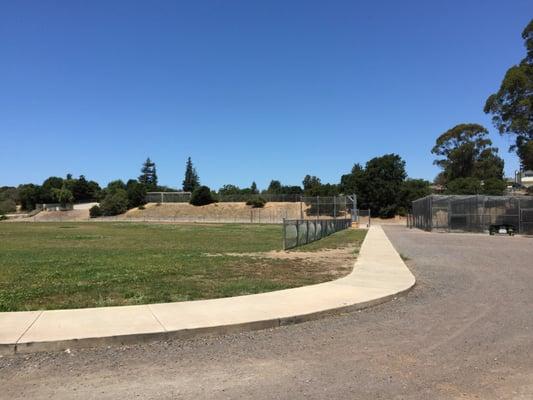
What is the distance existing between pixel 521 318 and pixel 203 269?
27.9 ft

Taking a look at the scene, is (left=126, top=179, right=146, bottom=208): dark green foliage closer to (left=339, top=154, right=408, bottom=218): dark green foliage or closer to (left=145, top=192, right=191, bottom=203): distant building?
(left=145, top=192, right=191, bottom=203): distant building

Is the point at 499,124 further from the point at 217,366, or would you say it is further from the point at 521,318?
the point at 217,366

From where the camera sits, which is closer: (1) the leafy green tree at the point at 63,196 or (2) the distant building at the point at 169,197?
(2) the distant building at the point at 169,197

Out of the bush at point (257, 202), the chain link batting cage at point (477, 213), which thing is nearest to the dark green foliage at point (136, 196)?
the bush at point (257, 202)

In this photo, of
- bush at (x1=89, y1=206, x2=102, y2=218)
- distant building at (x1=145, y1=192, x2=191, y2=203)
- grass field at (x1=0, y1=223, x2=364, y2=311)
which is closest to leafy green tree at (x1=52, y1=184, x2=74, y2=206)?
bush at (x1=89, y1=206, x2=102, y2=218)

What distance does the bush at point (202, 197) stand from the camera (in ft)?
417

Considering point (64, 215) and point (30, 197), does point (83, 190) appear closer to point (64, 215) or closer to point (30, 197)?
point (30, 197)

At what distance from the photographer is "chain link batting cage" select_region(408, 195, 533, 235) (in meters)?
39.3

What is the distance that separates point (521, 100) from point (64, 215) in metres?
114

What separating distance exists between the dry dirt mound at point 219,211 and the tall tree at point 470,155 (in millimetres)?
33989

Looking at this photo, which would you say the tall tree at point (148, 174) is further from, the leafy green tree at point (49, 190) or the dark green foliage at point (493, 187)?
the dark green foliage at point (493, 187)

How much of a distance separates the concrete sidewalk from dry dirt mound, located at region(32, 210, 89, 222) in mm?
122272

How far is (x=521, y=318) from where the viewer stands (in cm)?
827

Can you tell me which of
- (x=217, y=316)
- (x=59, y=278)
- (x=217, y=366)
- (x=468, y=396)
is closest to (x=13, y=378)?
(x=217, y=366)
